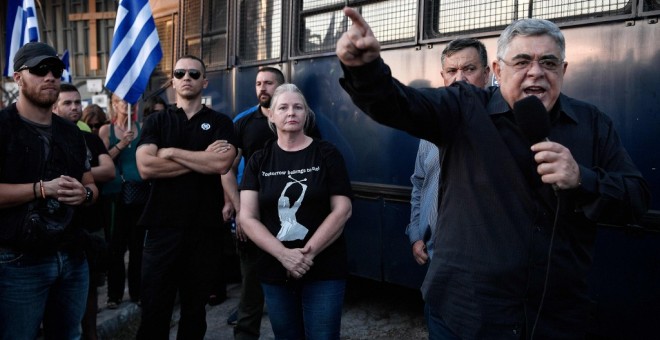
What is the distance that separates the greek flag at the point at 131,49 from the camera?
5543 millimetres

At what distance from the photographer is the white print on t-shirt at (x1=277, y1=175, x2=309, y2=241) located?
3.17 m

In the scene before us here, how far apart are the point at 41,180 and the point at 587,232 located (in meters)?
2.61

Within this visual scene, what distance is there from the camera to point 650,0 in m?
3.05

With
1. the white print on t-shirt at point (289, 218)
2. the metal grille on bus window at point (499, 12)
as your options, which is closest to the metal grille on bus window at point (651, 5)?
the metal grille on bus window at point (499, 12)

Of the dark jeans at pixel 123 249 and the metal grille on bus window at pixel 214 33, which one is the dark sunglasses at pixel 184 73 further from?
the metal grille on bus window at pixel 214 33

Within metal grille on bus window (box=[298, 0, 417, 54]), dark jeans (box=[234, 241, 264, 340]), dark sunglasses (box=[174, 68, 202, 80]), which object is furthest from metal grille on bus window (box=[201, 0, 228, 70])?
dark jeans (box=[234, 241, 264, 340])

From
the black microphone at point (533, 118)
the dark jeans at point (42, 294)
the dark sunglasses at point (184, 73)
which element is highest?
the dark sunglasses at point (184, 73)

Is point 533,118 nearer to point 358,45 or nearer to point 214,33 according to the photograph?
point 358,45

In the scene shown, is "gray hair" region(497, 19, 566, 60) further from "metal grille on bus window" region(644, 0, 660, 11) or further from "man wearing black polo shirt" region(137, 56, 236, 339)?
"man wearing black polo shirt" region(137, 56, 236, 339)

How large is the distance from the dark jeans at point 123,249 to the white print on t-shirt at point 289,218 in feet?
8.79

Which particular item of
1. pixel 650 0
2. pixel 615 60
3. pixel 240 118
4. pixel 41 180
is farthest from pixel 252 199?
pixel 650 0

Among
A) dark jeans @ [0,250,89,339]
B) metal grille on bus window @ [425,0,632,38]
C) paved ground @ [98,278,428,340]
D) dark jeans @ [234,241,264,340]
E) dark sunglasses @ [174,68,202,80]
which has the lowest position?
paved ground @ [98,278,428,340]

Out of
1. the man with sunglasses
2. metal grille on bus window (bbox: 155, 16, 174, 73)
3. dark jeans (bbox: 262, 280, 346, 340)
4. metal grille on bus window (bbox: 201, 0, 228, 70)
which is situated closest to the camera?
the man with sunglasses

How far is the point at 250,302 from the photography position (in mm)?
4234
